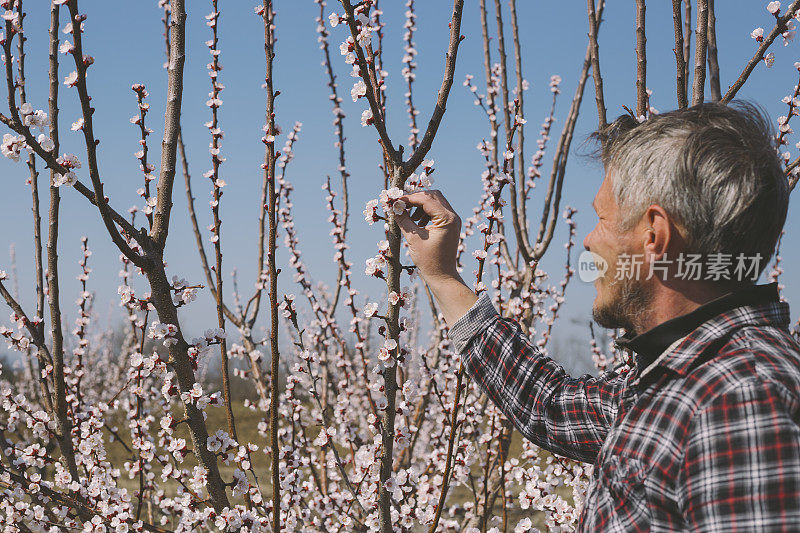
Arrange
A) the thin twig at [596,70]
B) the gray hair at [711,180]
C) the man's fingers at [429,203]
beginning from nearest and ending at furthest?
1. the gray hair at [711,180]
2. the man's fingers at [429,203]
3. the thin twig at [596,70]

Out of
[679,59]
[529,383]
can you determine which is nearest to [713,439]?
[529,383]

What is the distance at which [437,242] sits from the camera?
152cm

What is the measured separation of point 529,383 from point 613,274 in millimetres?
484

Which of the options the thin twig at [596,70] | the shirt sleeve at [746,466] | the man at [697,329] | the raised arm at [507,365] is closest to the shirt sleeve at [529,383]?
the raised arm at [507,365]

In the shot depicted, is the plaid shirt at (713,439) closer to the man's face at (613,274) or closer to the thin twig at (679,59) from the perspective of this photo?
the man's face at (613,274)

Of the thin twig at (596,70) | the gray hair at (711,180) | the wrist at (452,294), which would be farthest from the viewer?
the thin twig at (596,70)

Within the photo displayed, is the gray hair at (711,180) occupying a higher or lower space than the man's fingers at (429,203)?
lower

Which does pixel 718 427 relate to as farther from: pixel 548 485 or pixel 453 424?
pixel 548 485

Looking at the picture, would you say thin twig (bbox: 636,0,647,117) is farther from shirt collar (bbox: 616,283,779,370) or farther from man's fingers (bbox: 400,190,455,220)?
shirt collar (bbox: 616,283,779,370)

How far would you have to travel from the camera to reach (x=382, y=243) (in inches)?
64.1

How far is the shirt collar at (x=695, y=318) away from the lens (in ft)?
3.53

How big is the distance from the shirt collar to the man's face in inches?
2.9

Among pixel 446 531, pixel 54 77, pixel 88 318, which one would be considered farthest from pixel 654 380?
pixel 88 318

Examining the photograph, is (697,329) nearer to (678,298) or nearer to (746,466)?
(678,298)
